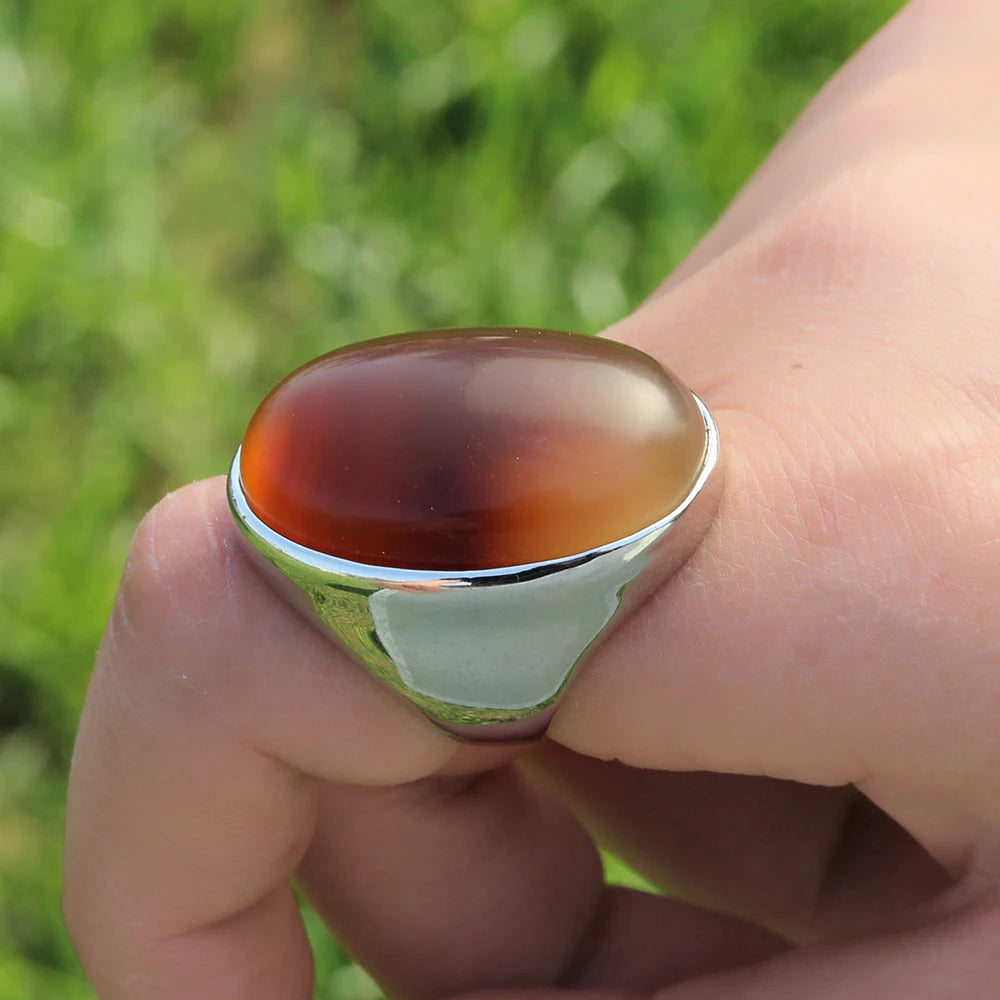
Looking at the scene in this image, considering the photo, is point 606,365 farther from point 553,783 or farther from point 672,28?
point 672,28

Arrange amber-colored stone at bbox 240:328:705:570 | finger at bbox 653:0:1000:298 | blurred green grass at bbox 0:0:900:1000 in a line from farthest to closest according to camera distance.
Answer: blurred green grass at bbox 0:0:900:1000 → finger at bbox 653:0:1000:298 → amber-colored stone at bbox 240:328:705:570

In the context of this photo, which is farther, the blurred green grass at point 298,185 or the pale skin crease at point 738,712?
the blurred green grass at point 298,185

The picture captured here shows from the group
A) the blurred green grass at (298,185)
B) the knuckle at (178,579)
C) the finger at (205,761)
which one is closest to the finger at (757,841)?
the finger at (205,761)

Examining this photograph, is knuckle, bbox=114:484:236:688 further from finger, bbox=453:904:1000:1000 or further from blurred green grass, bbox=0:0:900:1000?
blurred green grass, bbox=0:0:900:1000

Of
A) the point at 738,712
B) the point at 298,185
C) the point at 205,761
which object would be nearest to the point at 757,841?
the point at 738,712

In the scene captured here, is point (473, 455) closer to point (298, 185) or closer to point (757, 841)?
point (757, 841)

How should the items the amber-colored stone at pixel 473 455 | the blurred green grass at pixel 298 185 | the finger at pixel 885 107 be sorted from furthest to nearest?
the blurred green grass at pixel 298 185 → the finger at pixel 885 107 → the amber-colored stone at pixel 473 455

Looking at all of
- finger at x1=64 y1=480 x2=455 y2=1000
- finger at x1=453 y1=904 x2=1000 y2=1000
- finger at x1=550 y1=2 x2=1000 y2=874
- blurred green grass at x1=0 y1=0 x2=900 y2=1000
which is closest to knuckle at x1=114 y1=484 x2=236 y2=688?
finger at x1=64 y1=480 x2=455 y2=1000

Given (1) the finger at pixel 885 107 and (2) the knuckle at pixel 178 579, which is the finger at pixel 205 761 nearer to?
(2) the knuckle at pixel 178 579
